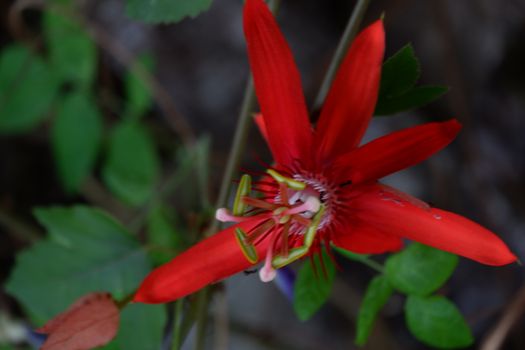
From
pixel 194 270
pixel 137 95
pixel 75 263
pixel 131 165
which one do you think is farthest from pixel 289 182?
pixel 137 95

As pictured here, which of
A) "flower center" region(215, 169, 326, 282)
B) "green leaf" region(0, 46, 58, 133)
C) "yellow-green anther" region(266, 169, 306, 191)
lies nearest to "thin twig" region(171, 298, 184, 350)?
"flower center" region(215, 169, 326, 282)

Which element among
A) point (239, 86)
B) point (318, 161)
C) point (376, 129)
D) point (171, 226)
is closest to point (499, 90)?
point (376, 129)

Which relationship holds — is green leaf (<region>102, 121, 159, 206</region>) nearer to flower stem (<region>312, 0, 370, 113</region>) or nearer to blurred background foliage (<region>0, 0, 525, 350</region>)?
blurred background foliage (<region>0, 0, 525, 350</region>)

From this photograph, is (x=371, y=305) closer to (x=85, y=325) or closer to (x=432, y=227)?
(x=432, y=227)

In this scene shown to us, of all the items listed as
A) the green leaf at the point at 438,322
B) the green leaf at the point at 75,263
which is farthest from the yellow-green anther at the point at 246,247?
the green leaf at the point at 75,263

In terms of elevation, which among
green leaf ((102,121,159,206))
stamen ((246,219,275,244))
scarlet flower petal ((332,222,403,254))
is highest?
stamen ((246,219,275,244))

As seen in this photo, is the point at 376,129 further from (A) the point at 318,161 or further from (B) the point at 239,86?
(A) the point at 318,161
